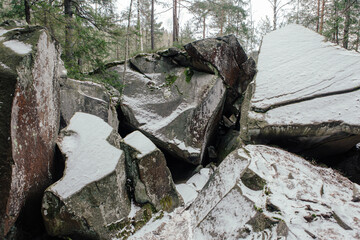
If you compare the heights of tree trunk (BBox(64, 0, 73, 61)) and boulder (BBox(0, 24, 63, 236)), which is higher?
tree trunk (BBox(64, 0, 73, 61))

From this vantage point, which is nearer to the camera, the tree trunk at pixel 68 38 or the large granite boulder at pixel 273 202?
the large granite boulder at pixel 273 202

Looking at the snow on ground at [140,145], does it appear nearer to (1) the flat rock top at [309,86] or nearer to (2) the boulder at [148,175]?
(2) the boulder at [148,175]

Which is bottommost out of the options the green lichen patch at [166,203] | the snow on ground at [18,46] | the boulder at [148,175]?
the green lichen patch at [166,203]

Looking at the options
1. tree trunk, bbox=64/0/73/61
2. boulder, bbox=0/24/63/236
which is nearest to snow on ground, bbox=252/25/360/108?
boulder, bbox=0/24/63/236

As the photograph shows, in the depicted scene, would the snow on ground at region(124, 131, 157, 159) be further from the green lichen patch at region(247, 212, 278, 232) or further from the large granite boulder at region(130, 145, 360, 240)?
the green lichen patch at region(247, 212, 278, 232)

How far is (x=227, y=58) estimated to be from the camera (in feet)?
25.3

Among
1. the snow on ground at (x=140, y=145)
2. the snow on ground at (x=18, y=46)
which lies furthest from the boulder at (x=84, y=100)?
the snow on ground at (x=18, y=46)

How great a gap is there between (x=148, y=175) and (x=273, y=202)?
7.88 ft

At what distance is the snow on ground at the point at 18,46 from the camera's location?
9.49ft

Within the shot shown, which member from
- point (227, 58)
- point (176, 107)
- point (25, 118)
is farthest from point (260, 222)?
point (227, 58)

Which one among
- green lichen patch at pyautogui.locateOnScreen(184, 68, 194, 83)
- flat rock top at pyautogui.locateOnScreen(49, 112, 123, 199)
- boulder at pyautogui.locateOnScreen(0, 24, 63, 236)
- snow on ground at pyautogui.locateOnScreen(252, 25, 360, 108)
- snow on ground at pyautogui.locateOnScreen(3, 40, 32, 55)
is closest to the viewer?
boulder at pyautogui.locateOnScreen(0, 24, 63, 236)

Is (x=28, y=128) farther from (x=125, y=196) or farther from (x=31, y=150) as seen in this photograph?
(x=125, y=196)

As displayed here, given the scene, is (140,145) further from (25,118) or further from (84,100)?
(84,100)

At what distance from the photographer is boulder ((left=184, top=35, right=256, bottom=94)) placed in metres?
7.21
